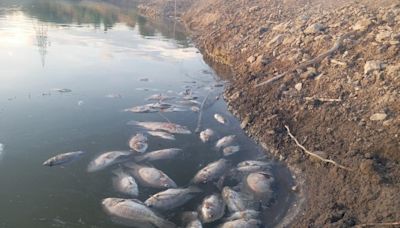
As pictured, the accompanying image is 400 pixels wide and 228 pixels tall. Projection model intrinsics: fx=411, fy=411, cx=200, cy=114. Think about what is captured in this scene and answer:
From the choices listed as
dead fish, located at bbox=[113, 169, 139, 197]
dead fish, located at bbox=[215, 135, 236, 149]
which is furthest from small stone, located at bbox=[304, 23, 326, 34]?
dead fish, located at bbox=[113, 169, 139, 197]

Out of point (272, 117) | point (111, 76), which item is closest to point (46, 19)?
point (111, 76)

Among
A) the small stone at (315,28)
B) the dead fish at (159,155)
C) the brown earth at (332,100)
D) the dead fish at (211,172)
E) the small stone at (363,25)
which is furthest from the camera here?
the small stone at (315,28)

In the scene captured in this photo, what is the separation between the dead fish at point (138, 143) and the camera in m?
12.2

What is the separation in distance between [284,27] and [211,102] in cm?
641

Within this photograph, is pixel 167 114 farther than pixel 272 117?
Yes

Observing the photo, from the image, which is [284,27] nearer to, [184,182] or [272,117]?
[272,117]

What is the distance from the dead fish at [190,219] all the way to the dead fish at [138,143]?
3.35 metres

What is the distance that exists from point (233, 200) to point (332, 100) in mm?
5192

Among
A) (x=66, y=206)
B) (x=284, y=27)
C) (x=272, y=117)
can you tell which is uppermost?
(x=284, y=27)

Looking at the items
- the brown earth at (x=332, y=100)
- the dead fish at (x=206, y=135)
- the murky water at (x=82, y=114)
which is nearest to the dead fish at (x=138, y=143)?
the murky water at (x=82, y=114)

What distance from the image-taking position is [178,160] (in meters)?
11.7

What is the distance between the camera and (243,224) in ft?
28.7

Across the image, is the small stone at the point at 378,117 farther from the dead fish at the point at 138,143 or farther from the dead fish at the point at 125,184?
the dead fish at the point at 125,184

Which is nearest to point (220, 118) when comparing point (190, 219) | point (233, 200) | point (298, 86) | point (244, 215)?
point (298, 86)
